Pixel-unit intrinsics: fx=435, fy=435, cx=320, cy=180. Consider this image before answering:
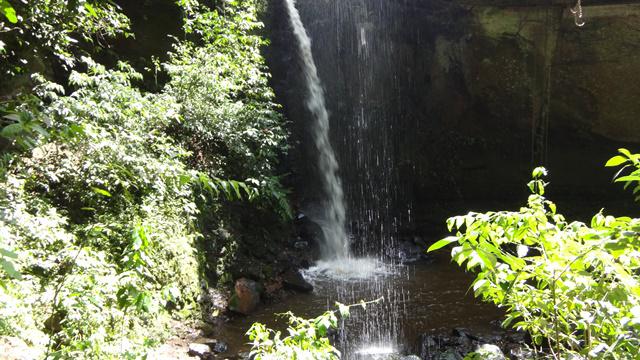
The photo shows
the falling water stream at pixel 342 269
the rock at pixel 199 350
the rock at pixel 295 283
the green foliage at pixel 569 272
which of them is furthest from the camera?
the rock at pixel 295 283

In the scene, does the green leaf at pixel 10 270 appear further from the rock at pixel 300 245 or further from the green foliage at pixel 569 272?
the rock at pixel 300 245

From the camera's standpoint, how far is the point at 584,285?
156cm

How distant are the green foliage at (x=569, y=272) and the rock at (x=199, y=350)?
362 centimetres

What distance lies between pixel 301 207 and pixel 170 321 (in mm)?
5361

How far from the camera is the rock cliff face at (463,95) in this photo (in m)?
9.86

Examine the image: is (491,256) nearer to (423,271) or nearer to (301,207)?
(423,271)

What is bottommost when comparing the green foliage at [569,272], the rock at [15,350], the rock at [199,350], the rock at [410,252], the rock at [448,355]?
the rock at [410,252]

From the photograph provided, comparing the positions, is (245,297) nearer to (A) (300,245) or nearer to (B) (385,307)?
(B) (385,307)

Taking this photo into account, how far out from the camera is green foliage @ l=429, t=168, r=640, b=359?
144cm

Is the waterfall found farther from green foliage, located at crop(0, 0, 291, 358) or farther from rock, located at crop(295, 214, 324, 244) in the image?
green foliage, located at crop(0, 0, 291, 358)

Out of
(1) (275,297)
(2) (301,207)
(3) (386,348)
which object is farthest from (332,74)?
(3) (386,348)

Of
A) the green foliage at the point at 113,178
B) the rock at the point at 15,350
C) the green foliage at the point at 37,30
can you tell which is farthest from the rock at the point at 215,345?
the green foliage at the point at 37,30

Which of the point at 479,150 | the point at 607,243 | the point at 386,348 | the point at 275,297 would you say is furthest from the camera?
the point at 479,150

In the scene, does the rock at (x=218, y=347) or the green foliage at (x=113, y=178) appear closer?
the green foliage at (x=113, y=178)
